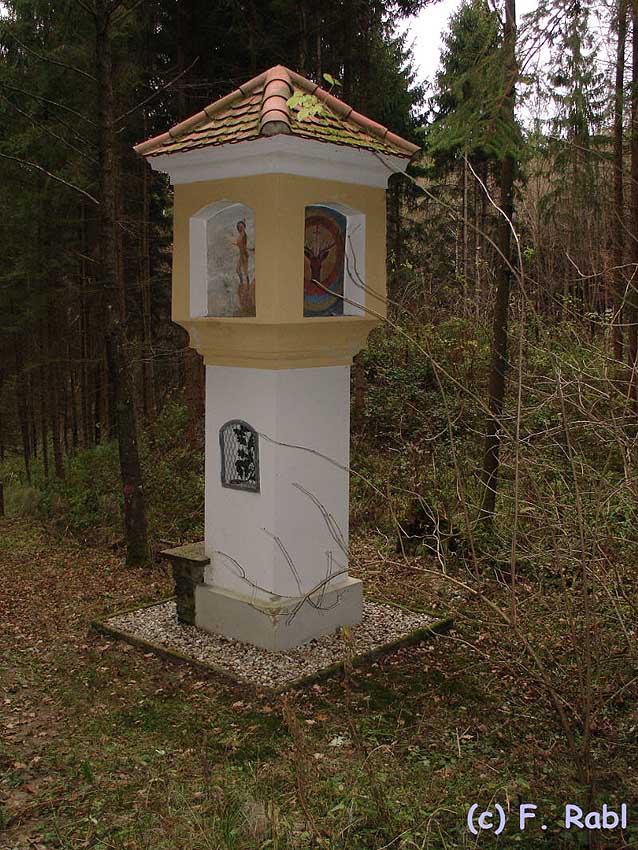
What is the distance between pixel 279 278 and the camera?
6.80 m

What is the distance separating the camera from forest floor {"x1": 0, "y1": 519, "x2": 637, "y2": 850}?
171 inches

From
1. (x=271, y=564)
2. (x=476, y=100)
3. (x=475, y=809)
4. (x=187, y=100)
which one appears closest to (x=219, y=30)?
(x=187, y=100)

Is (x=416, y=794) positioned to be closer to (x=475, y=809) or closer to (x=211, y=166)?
(x=475, y=809)

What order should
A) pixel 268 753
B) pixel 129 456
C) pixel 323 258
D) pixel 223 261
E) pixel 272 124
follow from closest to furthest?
pixel 268 753 → pixel 272 124 → pixel 323 258 → pixel 223 261 → pixel 129 456

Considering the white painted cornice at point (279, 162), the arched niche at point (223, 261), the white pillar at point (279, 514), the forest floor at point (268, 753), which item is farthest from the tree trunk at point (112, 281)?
the white pillar at point (279, 514)

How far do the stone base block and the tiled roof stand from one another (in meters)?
4.08

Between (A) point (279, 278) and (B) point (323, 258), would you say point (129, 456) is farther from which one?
(A) point (279, 278)

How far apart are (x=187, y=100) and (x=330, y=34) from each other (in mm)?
2678

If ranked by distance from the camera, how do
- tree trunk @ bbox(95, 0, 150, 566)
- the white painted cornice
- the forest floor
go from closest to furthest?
1. the forest floor
2. the white painted cornice
3. tree trunk @ bbox(95, 0, 150, 566)

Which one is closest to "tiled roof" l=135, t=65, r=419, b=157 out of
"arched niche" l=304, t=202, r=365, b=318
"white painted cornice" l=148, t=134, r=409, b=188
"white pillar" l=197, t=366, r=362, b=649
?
"white painted cornice" l=148, t=134, r=409, b=188

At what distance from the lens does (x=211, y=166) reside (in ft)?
23.8

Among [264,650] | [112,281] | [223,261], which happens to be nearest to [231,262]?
Result: [223,261]

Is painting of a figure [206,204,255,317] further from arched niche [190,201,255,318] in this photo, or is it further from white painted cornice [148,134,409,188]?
white painted cornice [148,134,409,188]

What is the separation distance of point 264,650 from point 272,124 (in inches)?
182
